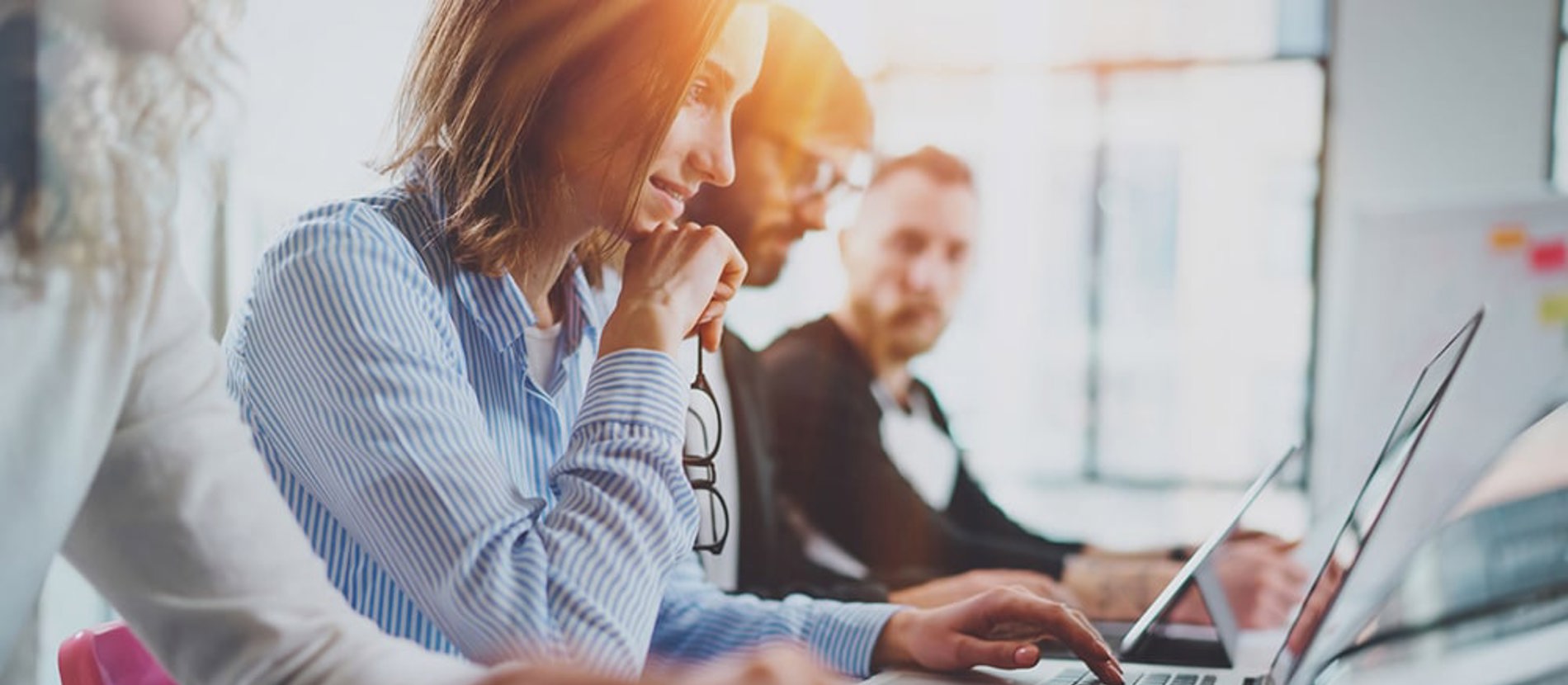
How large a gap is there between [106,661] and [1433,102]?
3.51 metres

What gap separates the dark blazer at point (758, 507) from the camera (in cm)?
112

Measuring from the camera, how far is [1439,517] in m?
1.19

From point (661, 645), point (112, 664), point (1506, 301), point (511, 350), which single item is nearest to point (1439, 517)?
point (661, 645)

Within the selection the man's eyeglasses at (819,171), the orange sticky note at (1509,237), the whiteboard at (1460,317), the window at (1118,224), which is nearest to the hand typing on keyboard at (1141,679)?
the man's eyeglasses at (819,171)

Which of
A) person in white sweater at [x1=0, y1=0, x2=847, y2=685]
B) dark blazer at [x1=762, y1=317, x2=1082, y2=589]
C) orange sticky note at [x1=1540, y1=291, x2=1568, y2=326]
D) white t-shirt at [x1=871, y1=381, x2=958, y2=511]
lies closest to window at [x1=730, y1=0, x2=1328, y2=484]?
orange sticky note at [x1=1540, y1=291, x2=1568, y2=326]

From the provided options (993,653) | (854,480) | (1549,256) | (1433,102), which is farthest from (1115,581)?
(1433,102)

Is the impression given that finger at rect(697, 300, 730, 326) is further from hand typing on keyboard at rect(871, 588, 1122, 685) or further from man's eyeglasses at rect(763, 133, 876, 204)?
man's eyeglasses at rect(763, 133, 876, 204)

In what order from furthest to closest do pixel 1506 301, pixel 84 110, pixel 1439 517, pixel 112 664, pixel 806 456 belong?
1. pixel 1506 301
2. pixel 806 456
3. pixel 1439 517
4. pixel 112 664
5. pixel 84 110

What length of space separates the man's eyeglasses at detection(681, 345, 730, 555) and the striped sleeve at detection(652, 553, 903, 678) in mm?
25

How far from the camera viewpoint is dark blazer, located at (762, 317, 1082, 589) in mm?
1413

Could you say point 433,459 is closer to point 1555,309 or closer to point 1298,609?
point 1298,609

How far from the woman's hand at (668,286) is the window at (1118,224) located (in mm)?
3263

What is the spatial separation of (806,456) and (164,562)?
1.02 metres

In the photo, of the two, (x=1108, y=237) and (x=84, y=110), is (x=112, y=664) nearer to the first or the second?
(x=84, y=110)
